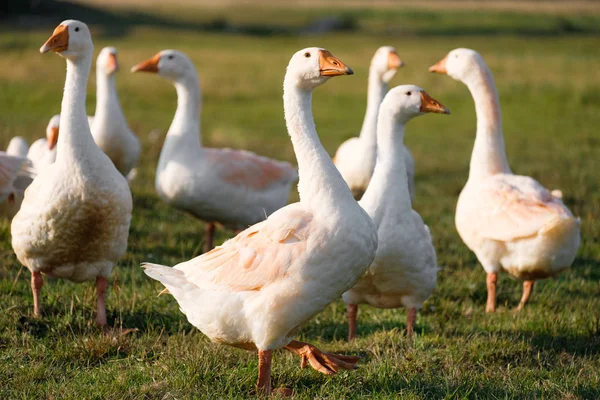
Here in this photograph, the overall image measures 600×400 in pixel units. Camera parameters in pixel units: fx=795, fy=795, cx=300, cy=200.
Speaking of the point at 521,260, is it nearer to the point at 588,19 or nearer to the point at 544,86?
the point at 544,86

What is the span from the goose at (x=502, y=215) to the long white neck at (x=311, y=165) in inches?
104

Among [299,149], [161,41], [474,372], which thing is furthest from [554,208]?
[161,41]

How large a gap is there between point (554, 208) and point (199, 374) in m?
3.61

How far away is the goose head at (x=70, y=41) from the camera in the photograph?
20.2ft

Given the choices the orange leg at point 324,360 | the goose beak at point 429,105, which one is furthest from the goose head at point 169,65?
the orange leg at point 324,360

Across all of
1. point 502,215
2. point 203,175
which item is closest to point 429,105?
point 502,215

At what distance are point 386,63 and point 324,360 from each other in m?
5.39

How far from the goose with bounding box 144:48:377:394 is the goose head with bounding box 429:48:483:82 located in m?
3.52

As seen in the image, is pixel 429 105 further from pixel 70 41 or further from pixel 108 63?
pixel 108 63

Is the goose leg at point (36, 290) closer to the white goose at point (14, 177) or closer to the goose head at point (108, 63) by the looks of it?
the white goose at point (14, 177)

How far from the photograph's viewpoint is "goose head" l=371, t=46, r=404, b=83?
31.1 feet

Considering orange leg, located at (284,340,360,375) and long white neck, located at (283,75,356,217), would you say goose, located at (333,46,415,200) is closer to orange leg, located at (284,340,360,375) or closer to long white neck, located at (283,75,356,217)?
long white neck, located at (283,75,356,217)

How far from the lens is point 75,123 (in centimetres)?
603

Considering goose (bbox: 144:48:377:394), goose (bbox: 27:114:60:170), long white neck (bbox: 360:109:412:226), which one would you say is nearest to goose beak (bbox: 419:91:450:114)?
long white neck (bbox: 360:109:412:226)
